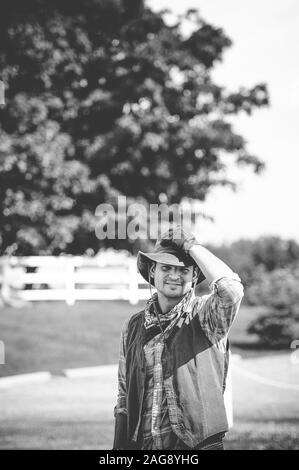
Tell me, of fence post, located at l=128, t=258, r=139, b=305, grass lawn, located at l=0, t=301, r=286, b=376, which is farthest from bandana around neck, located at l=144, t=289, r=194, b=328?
fence post, located at l=128, t=258, r=139, b=305

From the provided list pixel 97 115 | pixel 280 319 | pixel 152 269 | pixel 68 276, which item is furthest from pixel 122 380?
pixel 280 319

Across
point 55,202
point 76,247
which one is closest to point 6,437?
point 55,202

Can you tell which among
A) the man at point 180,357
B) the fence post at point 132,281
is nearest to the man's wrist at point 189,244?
the man at point 180,357

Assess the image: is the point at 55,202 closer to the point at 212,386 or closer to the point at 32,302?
the point at 32,302

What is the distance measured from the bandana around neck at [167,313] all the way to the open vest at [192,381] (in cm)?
6

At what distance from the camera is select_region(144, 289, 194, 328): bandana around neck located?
2291 millimetres

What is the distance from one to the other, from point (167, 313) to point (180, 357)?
0.72 ft

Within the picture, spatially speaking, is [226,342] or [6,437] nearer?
[226,342]

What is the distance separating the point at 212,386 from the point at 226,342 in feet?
0.62

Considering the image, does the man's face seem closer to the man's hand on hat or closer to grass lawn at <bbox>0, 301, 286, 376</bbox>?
the man's hand on hat

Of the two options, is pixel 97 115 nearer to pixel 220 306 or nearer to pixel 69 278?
pixel 69 278

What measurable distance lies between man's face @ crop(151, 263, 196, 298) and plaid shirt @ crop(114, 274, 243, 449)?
0.05m

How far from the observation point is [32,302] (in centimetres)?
1536

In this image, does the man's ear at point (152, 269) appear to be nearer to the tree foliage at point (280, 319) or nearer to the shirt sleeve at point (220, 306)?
the shirt sleeve at point (220, 306)
